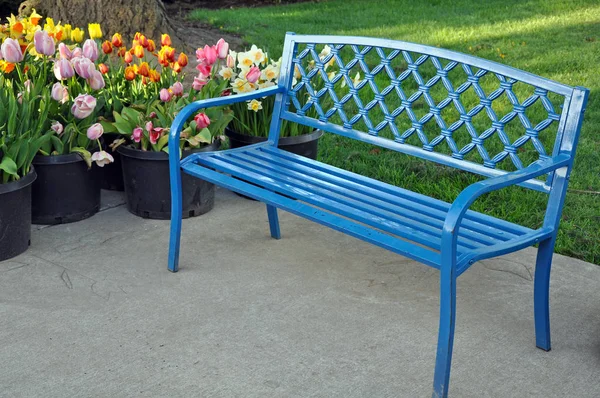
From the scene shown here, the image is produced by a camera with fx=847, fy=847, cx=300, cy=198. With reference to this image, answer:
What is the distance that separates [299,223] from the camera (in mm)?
4266

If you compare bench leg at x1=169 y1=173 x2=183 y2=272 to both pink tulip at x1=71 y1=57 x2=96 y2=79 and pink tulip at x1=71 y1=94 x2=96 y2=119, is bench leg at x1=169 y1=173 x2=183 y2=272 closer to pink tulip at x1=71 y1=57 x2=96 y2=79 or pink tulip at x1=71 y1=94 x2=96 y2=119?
pink tulip at x1=71 y1=94 x2=96 y2=119

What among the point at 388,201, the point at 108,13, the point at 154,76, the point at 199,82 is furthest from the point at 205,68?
the point at 108,13

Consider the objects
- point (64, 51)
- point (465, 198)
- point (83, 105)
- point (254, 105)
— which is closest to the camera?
point (465, 198)

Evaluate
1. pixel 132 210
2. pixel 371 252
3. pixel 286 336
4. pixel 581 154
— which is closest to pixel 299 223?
pixel 371 252

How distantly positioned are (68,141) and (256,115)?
1.00 meters

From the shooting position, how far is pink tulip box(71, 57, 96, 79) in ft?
13.1

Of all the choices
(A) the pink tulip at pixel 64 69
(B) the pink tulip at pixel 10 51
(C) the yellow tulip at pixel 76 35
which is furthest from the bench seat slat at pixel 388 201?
(C) the yellow tulip at pixel 76 35

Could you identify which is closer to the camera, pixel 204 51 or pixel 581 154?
pixel 204 51

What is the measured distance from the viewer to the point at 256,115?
14.9 feet

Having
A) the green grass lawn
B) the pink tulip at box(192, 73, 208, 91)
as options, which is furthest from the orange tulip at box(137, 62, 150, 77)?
the green grass lawn

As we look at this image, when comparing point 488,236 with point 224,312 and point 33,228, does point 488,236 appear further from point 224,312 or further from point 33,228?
point 33,228

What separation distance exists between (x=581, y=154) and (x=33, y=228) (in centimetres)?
326

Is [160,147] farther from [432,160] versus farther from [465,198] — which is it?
[465,198]

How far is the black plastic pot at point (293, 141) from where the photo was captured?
4.47 meters
